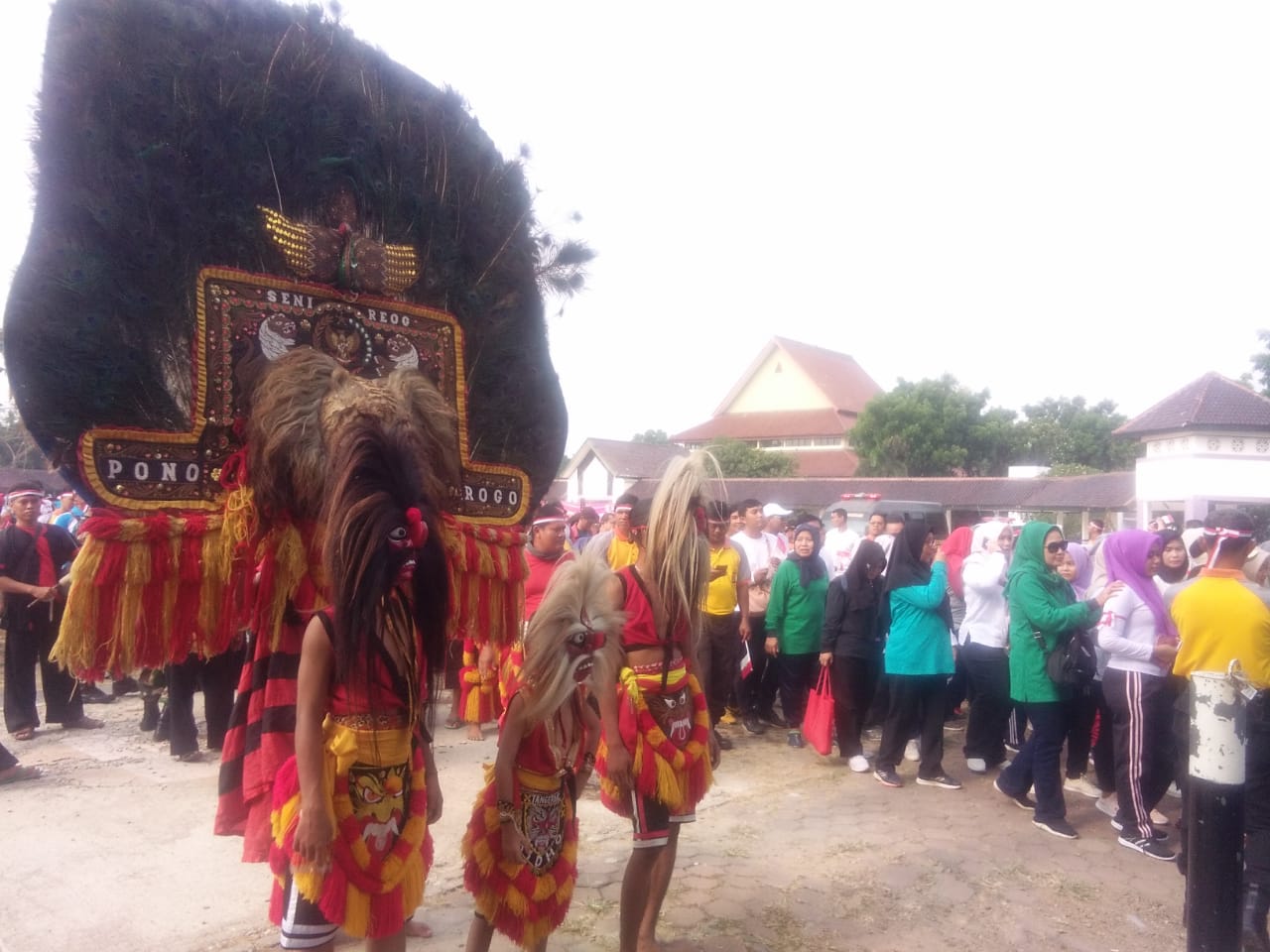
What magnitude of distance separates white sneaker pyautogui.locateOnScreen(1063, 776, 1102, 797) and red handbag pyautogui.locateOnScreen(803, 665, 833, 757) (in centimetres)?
160

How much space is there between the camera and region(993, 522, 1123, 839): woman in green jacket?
4.82 m

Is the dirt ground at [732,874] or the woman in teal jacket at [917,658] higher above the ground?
the woman in teal jacket at [917,658]

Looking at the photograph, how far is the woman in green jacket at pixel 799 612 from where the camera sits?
22.2 ft

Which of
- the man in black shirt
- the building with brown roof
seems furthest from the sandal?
the building with brown roof

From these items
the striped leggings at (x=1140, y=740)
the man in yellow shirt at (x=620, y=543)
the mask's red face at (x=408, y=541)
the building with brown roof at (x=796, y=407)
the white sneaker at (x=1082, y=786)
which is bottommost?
the white sneaker at (x=1082, y=786)

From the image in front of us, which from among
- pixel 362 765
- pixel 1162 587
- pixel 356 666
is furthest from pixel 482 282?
pixel 1162 587

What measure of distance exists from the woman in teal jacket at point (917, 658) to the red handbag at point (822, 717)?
1.29 ft

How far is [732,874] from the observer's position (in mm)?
4129

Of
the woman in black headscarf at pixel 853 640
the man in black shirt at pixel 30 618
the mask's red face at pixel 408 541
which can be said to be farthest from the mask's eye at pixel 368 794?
the man in black shirt at pixel 30 618

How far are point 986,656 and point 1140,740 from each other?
4.59 feet

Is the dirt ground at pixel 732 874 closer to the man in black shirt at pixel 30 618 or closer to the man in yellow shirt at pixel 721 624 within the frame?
the man in yellow shirt at pixel 721 624

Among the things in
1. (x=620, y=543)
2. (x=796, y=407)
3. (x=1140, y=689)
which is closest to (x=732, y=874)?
(x=1140, y=689)

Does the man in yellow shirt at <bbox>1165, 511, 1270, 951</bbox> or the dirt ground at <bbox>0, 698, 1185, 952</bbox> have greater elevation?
Result: the man in yellow shirt at <bbox>1165, 511, 1270, 951</bbox>

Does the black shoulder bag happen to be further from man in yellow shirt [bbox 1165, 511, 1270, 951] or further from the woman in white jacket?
man in yellow shirt [bbox 1165, 511, 1270, 951]
